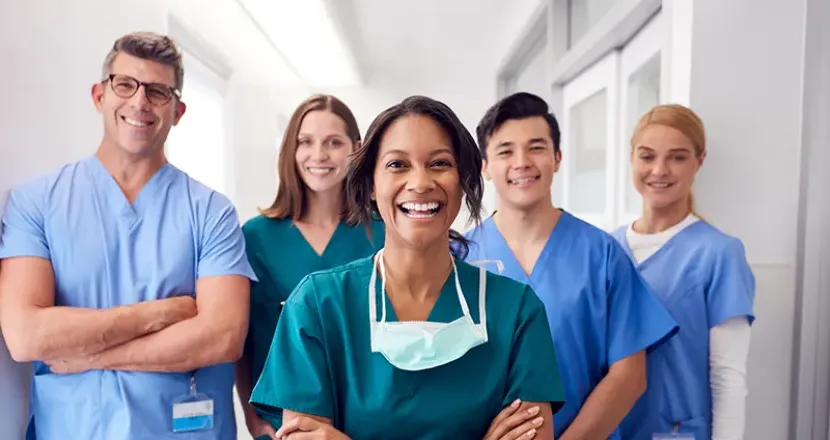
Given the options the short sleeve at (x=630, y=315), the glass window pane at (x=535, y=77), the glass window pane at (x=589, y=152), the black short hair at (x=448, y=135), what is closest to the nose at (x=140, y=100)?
the black short hair at (x=448, y=135)

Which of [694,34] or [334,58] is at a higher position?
[334,58]

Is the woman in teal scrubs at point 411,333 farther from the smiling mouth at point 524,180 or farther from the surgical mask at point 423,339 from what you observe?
the smiling mouth at point 524,180

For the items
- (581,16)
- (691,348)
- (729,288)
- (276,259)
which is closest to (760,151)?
(729,288)

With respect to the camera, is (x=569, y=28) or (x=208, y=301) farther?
(x=569, y=28)

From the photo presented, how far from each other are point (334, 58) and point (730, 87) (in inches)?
87.4

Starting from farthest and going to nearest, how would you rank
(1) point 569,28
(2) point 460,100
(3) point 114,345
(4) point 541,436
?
(2) point 460,100
(1) point 569,28
(3) point 114,345
(4) point 541,436

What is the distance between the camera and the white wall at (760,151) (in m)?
1.51

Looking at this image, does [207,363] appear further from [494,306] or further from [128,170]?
[494,306]

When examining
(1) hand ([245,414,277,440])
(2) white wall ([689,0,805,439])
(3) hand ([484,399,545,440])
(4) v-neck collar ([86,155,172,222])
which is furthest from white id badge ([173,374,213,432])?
(2) white wall ([689,0,805,439])

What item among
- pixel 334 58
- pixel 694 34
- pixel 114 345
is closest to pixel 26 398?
pixel 114 345

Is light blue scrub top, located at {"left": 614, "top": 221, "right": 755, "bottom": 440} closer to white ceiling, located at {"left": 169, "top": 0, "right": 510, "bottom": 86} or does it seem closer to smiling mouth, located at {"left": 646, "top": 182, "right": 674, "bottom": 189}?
smiling mouth, located at {"left": 646, "top": 182, "right": 674, "bottom": 189}

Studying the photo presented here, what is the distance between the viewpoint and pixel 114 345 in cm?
115

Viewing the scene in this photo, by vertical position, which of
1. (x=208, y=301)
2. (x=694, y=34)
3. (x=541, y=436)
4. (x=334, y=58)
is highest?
(x=334, y=58)

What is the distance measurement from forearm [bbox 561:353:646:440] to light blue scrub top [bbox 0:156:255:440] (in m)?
0.78
